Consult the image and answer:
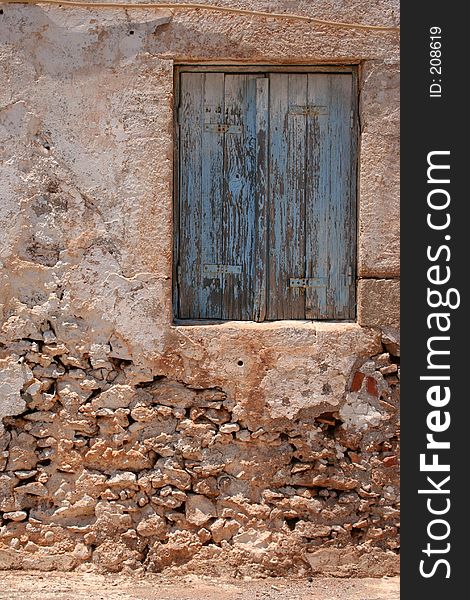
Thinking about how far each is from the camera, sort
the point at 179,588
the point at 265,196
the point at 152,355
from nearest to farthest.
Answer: the point at 179,588 < the point at 152,355 < the point at 265,196

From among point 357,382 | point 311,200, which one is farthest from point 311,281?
point 357,382

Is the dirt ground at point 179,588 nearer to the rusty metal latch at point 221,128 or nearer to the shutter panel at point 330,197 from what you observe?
the shutter panel at point 330,197

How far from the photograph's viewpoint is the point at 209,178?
15.4 ft

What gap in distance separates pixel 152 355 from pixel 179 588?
1185 millimetres

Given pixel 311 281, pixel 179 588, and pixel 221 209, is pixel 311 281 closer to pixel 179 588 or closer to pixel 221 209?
pixel 221 209

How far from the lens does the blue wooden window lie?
466cm

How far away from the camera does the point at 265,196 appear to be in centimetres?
467

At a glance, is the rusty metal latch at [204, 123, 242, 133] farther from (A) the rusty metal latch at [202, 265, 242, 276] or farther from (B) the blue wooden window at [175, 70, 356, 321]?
(A) the rusty metal latch at [202, 265, 242, 276]

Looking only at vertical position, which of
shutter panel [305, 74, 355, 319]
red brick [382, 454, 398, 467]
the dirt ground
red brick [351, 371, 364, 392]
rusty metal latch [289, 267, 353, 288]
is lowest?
the dirt ground

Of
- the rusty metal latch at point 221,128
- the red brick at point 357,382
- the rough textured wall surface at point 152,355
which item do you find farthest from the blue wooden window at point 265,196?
the red brick at point 357,382

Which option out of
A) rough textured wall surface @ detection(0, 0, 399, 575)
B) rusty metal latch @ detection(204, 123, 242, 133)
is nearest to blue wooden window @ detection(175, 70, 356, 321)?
rusty metal latch @ detection(204, 123, 242, 133)

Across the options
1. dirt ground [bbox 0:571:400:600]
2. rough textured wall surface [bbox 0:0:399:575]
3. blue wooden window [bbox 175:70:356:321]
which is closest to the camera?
dirt ground [bbox 0:571:400:600]

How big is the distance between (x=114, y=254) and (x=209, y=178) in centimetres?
66

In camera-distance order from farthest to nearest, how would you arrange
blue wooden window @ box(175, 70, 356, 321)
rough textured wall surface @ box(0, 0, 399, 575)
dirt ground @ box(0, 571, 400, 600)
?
blue wooden window @ box(175, 70, 356, 321) < rough textured wall surface @ box(0, 0, 399, 575) < dirt ground @ box(0, 571, 400, 600)
